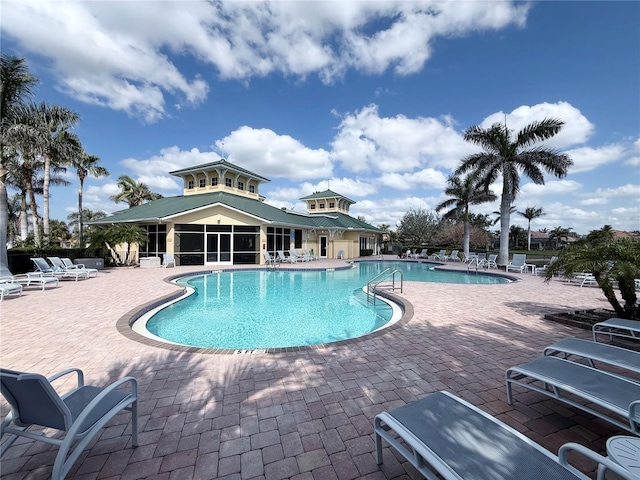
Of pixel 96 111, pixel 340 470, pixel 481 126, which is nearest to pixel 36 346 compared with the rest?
pixel 340 470

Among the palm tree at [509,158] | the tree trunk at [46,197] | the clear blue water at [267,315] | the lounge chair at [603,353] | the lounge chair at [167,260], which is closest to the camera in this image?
the lounge chair at [603,353]

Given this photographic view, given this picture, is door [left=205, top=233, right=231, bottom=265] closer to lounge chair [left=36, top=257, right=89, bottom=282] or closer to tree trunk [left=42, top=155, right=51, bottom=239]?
lounge chair [left=36, top=257, right=89, bottom=282]

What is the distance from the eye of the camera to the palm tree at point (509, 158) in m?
16.8

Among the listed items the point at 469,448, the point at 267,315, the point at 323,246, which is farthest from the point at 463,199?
the point at 469,448

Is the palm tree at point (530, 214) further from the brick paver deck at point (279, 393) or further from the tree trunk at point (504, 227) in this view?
the brick paver deck at point (279, 393)

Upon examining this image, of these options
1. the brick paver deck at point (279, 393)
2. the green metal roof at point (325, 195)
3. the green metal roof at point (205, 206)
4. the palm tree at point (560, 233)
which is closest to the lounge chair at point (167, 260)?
the green metal roof at point (205, 206)

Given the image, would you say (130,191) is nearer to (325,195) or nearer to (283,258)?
(325,195)

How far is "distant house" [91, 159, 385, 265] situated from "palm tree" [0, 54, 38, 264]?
7011 millimetres

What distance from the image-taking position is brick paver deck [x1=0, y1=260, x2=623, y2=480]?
2316mm

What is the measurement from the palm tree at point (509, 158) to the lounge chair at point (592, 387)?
709 inches

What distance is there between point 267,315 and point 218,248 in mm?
13198

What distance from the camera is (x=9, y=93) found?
1216 centimetres

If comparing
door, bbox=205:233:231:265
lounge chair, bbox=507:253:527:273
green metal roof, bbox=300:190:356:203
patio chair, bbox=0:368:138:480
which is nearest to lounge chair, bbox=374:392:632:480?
patio chair, bbox=0:368:138:480

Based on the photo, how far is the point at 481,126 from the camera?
18562 mm
